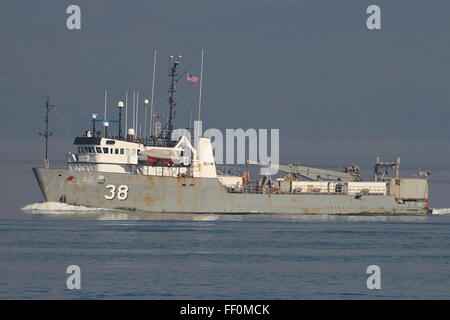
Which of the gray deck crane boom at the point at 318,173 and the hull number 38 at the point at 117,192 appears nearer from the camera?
the hull number 38 at the point at 117,192

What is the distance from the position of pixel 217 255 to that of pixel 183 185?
21607 millimetres

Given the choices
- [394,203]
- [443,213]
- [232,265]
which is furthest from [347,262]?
[443,213]

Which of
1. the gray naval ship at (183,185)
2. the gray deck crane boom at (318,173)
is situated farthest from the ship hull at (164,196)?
the gray deck crane boom at (318,173)

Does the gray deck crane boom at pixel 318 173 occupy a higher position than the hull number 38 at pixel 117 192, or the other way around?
the gray deck crane boom at pixel 318 173

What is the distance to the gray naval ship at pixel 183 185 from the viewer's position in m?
71.1

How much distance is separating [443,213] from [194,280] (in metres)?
44.2

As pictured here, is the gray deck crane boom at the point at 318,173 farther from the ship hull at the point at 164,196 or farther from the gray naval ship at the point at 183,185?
the ship hull at the point at 164,196

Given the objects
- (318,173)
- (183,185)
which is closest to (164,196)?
(183,185)

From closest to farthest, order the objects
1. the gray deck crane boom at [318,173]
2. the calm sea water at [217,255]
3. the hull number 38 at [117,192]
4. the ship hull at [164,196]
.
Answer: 1. the calm sea water at [217,255]
2. the ship hull at [164,196]
3. the hull number 38 at [117,192]
4. the gray deck crane boom at [318,173]

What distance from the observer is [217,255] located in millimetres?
51438

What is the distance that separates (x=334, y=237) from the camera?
2410 inches

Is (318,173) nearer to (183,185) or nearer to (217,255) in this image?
(183,185)
